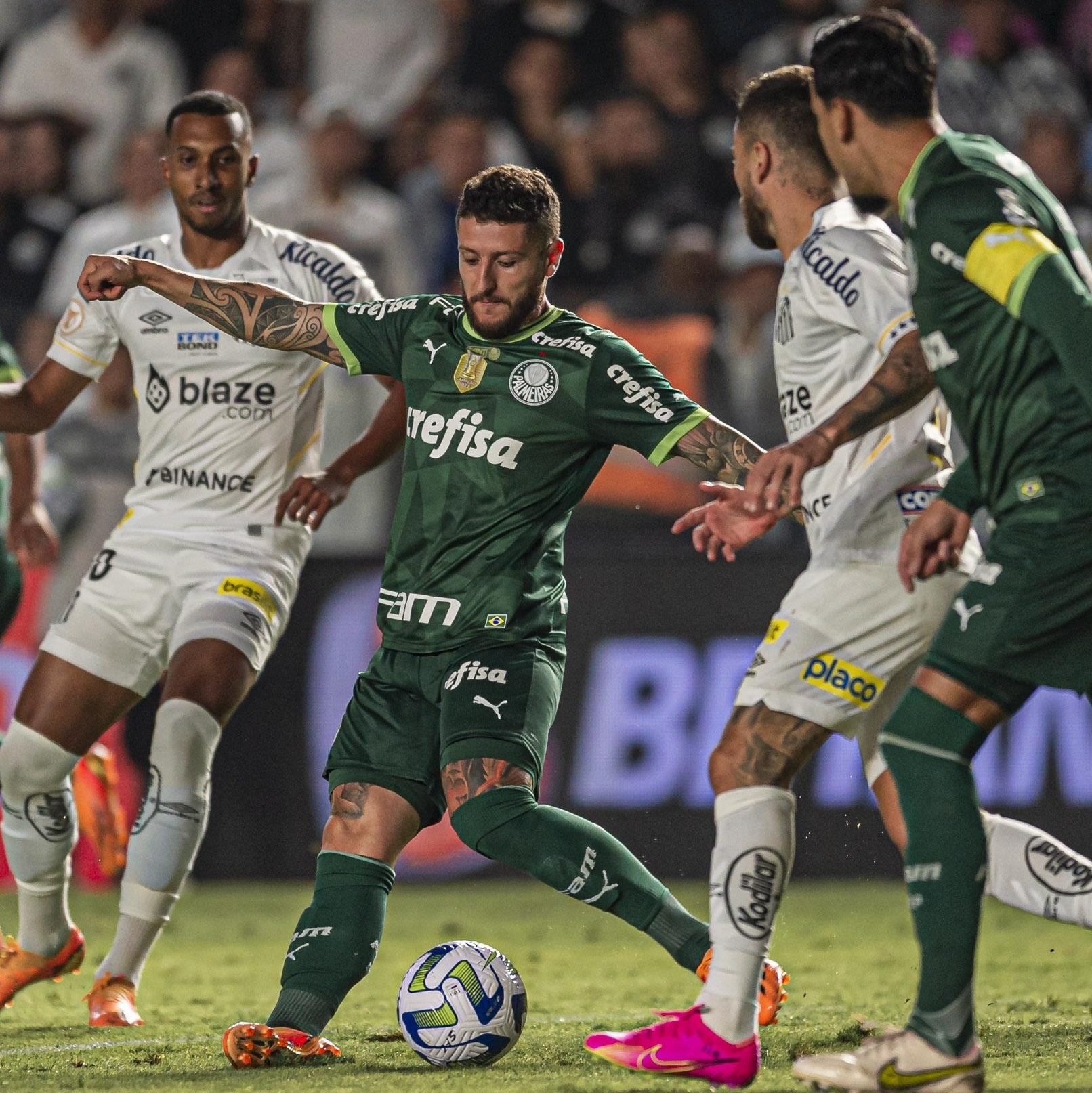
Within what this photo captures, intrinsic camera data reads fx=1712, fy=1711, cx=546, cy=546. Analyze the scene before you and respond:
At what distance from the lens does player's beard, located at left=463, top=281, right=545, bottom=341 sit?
4.62 meters

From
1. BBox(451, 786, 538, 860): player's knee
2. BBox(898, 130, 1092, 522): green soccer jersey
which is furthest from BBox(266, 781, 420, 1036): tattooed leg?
BBox(898, 130, 1092, 522): green soccer jersey

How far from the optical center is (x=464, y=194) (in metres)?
4.58

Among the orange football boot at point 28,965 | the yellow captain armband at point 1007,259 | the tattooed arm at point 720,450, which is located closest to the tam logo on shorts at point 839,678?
the tattooed arm at point 720,450

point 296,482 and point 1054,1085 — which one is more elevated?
point 296,482

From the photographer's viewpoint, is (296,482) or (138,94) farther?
(138,94)

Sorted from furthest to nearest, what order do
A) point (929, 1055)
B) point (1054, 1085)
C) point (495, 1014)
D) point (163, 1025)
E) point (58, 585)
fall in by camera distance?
point (58, 585) < point (163, 1025) < point (495, 1014) < point (1054, 1085) < point (929, 1055)

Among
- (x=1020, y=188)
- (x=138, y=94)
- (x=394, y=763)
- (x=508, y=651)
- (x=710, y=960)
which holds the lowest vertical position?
(x=710, y=960)

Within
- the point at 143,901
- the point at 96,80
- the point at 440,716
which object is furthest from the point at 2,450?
the point at 96,80

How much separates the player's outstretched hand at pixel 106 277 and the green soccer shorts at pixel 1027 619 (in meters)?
2.51

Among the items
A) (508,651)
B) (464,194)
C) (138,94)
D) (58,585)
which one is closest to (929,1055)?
(508,651)

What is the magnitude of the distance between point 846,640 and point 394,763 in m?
1.28

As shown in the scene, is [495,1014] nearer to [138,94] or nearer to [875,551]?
[875,551]

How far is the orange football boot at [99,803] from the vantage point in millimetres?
6762

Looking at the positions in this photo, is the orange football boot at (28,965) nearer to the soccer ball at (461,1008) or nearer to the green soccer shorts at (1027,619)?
the soccer ball at (461,1008)
